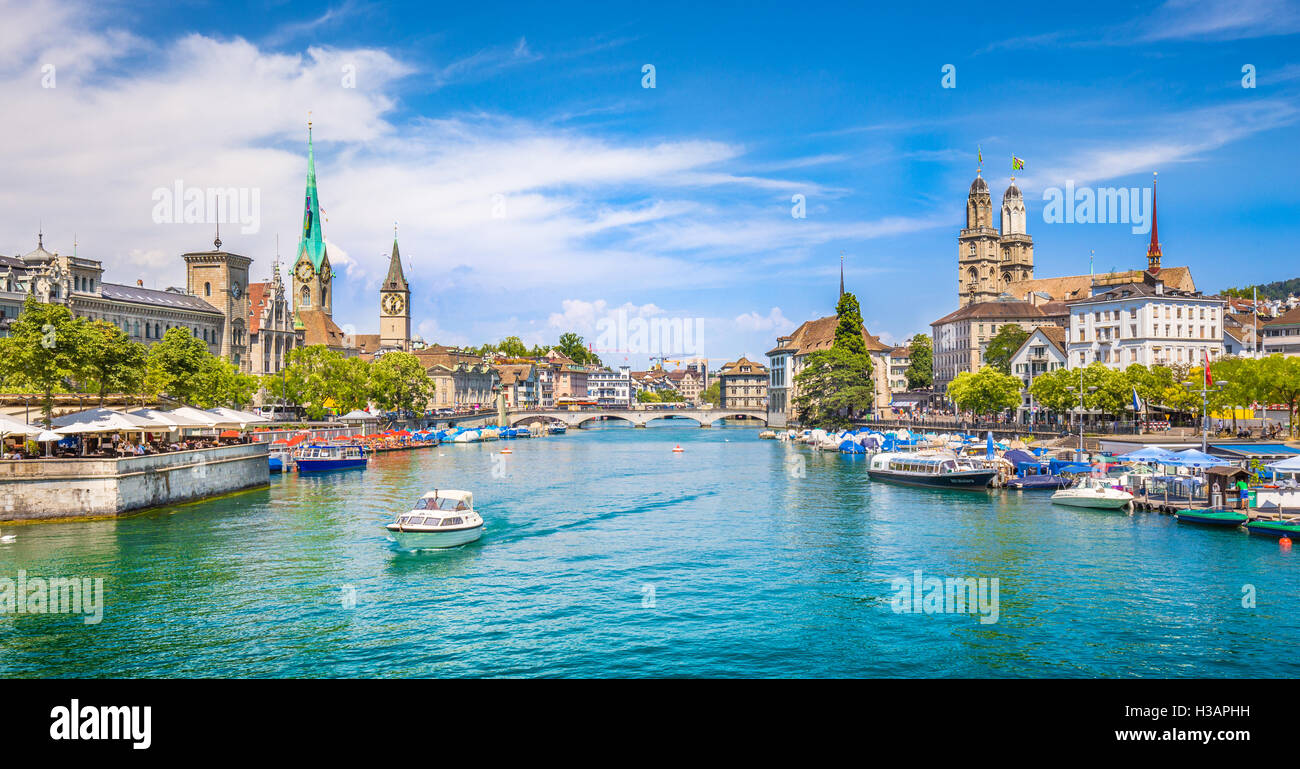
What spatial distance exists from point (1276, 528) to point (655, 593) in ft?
89.3

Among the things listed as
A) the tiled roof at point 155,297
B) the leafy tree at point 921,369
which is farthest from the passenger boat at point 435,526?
the leafy tree at point 921,369

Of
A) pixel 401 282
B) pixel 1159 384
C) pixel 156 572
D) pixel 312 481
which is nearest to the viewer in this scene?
pixel 156 572

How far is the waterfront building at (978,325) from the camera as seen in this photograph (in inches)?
5527

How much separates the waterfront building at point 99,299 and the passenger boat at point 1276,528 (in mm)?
77973

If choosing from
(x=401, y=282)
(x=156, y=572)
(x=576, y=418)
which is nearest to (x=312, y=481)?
(x=156, y=572)

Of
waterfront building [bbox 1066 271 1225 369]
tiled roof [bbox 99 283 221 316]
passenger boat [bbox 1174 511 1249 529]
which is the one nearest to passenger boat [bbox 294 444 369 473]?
tiled roof [bbox 99 283 221 316]

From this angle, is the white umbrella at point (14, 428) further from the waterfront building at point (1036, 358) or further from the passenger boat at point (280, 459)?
the waterfront building at point (1036, 358)

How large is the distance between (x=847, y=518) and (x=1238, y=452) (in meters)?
27.8

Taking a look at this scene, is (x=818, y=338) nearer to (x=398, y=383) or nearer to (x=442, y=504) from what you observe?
(x=398, y=383)

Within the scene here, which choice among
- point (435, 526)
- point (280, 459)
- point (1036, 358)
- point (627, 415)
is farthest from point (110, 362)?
point (627, 415)

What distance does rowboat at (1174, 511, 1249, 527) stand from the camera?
3888 cm

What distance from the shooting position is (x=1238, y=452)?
5556 cm
